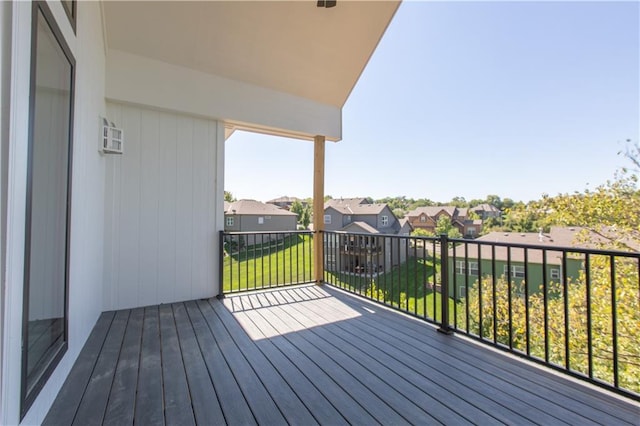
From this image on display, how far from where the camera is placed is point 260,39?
329 cm

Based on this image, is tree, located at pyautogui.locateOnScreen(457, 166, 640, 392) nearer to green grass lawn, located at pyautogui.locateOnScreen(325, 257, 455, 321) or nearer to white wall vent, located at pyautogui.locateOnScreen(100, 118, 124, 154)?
green grass lawn, located at pyautogui.locateOnScreen(325, 257, 455, 321)

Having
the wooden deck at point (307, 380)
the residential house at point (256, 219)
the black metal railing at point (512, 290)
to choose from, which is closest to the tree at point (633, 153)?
the black metal railing at point (512, 290)

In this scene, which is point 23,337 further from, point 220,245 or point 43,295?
point 220,245

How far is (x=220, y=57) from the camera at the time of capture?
333cm

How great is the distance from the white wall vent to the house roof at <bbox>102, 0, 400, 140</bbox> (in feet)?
1.77

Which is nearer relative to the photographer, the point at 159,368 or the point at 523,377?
the point at 523,377

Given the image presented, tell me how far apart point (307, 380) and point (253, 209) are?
312 cm

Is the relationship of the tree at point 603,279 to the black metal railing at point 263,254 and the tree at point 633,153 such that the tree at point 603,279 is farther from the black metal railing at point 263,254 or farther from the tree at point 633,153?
the black metal railing at point 263,254

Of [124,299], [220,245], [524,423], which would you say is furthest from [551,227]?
[124,299]

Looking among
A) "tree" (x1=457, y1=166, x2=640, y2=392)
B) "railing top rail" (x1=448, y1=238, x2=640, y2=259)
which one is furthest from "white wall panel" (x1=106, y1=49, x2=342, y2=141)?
"tree" (x1=457, y1=166, x2=640, y2=392)

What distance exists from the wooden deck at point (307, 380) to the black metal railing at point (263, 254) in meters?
1.11

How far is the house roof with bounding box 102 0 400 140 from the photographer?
9.35 ft

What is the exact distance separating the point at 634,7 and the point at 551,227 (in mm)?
4368

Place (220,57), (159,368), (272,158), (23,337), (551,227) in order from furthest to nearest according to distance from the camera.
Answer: (272,158) < (551,227) < (220,57) < (159,368) < (23,337)
